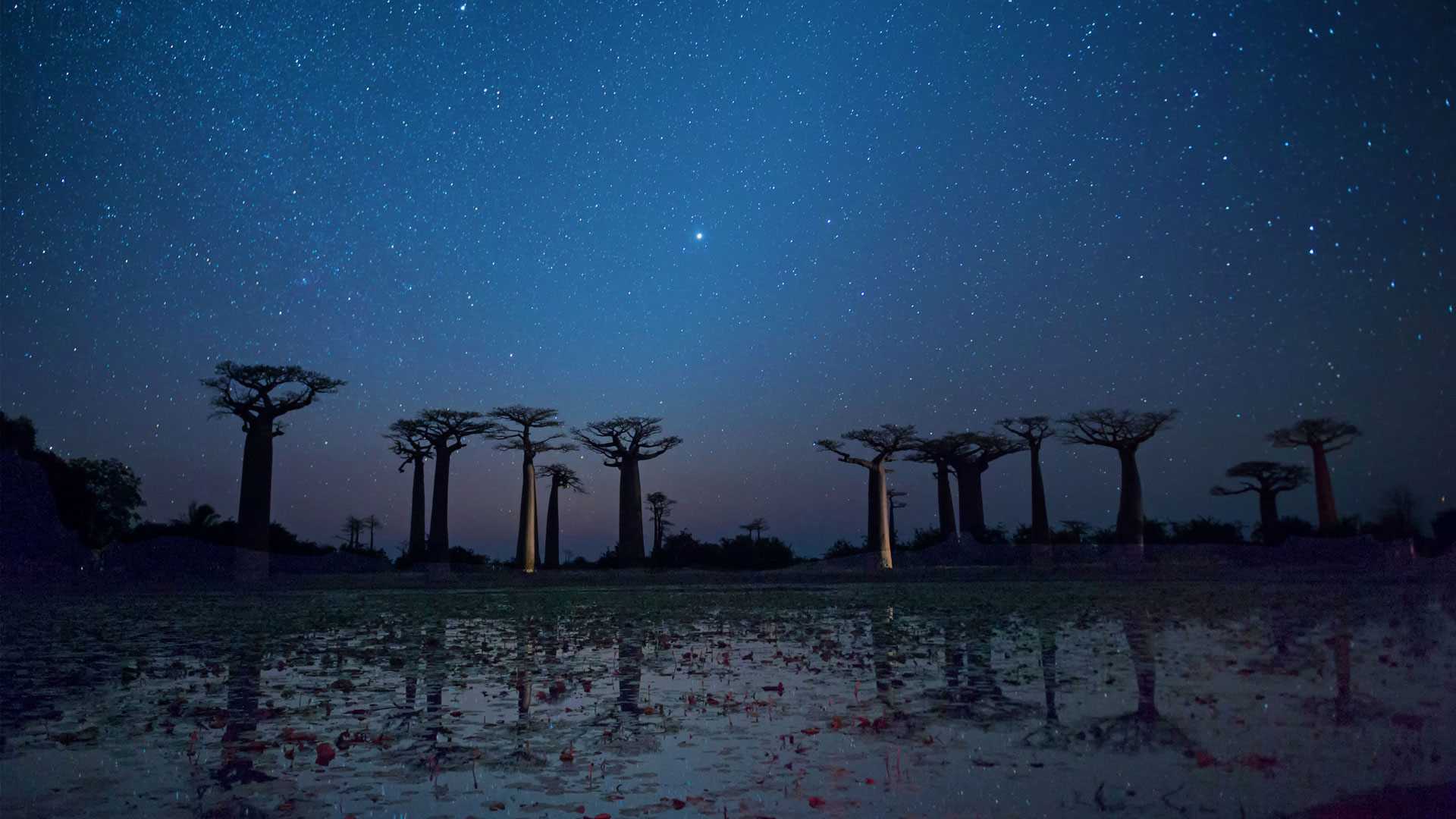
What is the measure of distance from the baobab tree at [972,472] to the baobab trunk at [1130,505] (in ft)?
29.5

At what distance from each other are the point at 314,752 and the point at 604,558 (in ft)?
199

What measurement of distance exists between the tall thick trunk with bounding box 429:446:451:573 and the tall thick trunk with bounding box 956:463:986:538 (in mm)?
36027

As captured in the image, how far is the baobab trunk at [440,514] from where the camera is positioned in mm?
56125

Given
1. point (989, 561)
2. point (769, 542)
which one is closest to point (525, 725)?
point (989, 561)

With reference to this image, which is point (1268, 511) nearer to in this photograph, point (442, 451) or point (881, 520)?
point (881, 520)

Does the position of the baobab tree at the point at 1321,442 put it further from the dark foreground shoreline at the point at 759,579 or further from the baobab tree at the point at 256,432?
the baobab tree at the point at 256,432

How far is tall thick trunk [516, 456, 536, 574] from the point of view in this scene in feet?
187


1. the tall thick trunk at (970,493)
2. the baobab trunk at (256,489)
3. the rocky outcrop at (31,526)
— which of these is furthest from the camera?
the tall thick trunk at (970,493)

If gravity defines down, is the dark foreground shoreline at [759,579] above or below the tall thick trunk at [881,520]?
below

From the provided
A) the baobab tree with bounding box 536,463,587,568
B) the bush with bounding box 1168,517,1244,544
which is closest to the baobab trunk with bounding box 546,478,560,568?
the baobab tree with bounding box 536,463,587,568

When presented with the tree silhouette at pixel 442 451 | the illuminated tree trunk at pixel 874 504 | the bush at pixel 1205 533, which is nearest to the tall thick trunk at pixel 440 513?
the tree silhouette at pixel 442 451

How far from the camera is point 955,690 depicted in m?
7.81

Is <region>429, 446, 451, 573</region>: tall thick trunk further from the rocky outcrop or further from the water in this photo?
the water

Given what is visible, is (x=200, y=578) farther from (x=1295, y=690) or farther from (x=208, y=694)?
(x=1295, y=690)
